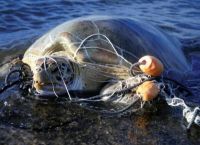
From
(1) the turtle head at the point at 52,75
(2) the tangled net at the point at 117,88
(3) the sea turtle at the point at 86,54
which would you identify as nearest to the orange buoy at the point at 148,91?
(2) the tangled net at the point at 117,88

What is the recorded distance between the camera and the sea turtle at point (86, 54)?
4492mm

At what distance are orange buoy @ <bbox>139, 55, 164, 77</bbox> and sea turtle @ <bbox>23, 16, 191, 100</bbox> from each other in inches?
11.7

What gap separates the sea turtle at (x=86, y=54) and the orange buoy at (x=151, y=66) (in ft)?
0.98

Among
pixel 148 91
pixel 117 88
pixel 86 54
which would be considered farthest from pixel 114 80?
pixel 148 91

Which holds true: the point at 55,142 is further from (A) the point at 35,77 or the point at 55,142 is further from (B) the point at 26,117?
(A) the point at 35,77

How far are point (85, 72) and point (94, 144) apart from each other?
1116 mm

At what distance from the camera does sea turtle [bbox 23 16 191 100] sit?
4492mm

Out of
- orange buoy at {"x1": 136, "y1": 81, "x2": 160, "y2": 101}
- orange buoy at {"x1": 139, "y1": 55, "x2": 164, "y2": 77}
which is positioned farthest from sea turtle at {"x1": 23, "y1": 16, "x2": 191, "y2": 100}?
orange buoy at {"x1": 136, "y1": 81, "x2": 160, "y2": 101}

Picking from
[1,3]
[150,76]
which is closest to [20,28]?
[1,3]

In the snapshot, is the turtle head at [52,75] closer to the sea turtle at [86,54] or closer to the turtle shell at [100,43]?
the sea turtle at [86,54]

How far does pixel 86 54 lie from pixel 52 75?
0.41m

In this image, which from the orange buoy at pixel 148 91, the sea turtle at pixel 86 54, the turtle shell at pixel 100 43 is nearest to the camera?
the orange buoy at pixel 148 91

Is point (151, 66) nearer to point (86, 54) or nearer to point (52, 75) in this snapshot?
point (86, 54)

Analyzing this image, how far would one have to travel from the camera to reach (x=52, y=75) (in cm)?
447
